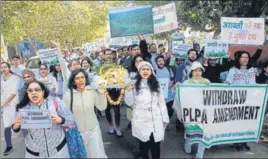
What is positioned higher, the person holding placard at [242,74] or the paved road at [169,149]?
the person holding placard at [242,74]

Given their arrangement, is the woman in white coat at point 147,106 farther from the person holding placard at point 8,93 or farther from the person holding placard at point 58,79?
the person holding placard at point 58,79

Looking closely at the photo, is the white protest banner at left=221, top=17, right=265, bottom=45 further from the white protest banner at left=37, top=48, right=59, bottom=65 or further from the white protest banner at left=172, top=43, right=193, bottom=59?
the white protest banner at left=37, top=48, right=59, bottom=65

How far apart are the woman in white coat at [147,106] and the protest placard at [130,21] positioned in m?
4.01

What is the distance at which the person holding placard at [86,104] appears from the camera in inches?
165

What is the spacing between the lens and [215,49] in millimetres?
8055

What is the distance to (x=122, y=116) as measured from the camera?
27.7 feet

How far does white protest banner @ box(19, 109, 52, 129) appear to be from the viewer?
3.36m

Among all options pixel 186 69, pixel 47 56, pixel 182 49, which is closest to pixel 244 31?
pixel 186 69

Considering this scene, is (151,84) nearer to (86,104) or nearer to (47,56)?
(86,104)

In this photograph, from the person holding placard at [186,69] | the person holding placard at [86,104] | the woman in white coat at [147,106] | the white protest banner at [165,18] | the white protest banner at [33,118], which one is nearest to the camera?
the white protest banner at [33,118]

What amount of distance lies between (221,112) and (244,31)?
9.17 feet

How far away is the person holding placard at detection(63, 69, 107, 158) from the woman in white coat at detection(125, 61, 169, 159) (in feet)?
1.85

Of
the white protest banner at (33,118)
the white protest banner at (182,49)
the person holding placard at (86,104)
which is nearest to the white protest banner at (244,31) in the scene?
the white protest banner at (182,49)

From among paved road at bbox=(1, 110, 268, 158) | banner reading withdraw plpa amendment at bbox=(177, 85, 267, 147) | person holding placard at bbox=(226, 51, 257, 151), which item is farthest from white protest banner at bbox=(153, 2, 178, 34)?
banner reading withdraw plpa amendment at bbox=(177, 85, 267, 147)
